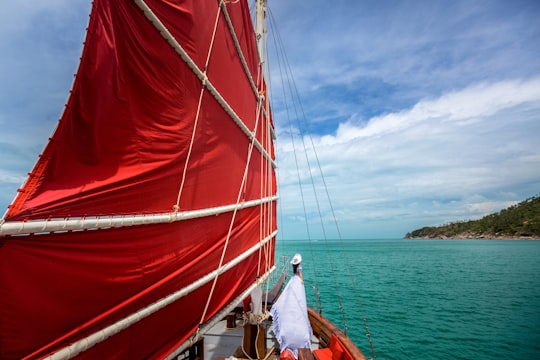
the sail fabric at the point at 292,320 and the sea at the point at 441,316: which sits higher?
the sail fabric at the point at 292,320

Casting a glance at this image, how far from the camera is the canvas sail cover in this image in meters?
1.59

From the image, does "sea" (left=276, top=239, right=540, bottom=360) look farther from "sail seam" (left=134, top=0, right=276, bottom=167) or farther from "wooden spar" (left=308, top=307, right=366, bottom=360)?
"sail seam" (left=134, top=0, right=276, bottom=167)

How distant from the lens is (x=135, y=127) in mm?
2359

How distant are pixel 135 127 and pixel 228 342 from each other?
5501mm

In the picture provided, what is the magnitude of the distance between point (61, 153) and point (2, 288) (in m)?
0.85

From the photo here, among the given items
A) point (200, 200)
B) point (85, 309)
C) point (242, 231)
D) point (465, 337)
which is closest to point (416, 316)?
point (465, 337)

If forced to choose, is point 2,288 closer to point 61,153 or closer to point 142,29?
point 61,153

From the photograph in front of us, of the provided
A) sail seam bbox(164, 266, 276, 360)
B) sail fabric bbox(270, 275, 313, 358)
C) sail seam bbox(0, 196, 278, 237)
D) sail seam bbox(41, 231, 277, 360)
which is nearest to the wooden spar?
sail fabric bbox(270, 275, 313, 358)

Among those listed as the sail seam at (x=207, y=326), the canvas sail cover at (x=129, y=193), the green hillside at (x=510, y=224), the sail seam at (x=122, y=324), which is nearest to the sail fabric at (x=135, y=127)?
the canvas sail cover at (x=129, y=193)

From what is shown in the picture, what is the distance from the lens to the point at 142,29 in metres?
2.48

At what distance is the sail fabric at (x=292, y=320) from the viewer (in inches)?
151

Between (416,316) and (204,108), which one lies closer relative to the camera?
(204,108)

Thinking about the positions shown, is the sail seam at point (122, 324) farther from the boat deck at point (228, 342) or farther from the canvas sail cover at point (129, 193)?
the boat deck at point (228, 342)

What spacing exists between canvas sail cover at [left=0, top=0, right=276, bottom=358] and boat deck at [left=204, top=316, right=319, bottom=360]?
206 cm
